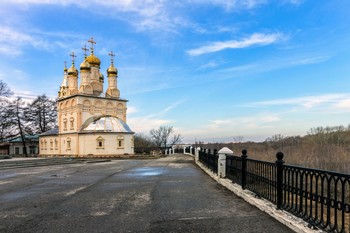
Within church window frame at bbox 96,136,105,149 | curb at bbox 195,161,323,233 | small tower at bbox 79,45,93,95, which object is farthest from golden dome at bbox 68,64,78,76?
curb at bbox 195,161,323,233

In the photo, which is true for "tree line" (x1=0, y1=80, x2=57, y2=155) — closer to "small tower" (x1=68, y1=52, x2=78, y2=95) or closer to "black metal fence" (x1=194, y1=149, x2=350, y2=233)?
"small tower" (x1=68, y1=52, x2=78, y2=95)

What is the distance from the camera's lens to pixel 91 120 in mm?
45938

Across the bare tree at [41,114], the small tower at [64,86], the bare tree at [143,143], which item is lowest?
the bare tree at [143,143]

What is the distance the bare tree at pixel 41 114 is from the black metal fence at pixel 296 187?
57.7 meters

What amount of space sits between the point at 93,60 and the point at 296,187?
47987 mm

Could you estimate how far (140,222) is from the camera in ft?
19.2

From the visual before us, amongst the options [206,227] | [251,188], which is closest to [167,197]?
[251,188]

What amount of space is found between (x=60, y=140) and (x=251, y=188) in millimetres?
44651

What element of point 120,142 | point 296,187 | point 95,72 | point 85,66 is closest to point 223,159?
point 296,187

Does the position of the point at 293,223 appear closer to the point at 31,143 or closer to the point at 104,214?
the point at 104,214

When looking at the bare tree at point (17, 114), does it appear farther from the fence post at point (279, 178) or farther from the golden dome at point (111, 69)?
the fence post at point (279, 178)

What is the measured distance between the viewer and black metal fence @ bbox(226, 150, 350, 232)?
14.5 ft

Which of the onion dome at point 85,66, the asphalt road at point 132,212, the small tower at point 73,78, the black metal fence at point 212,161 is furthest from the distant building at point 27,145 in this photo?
the asphalt road at point 132,212

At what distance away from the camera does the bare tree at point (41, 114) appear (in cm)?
5944
